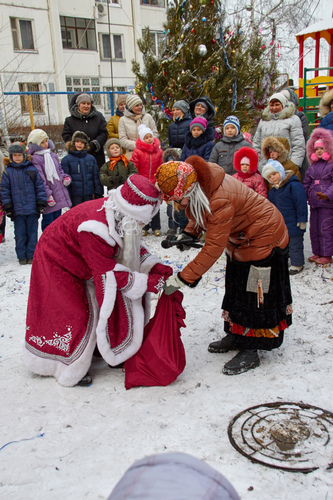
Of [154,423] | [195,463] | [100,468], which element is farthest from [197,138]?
[195,463]

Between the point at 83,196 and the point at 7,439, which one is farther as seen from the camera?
the point at 83,196

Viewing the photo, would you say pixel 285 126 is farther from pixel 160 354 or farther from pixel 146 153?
pixel 160 354

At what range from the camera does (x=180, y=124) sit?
6840 millimetres

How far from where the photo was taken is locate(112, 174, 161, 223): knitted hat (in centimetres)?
272

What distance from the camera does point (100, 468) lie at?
2.24 metres

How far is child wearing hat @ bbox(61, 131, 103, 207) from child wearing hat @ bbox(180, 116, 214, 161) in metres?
1.40

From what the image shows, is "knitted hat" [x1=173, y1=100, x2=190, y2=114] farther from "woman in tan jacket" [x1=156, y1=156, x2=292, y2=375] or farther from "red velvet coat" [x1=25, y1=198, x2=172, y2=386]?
"red velvet coat" [x1=25, y1=198, x2=172, y2=386]

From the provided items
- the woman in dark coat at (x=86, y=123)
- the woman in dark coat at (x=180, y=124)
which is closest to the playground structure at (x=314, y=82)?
the woman in dark coat at (x=180, y=124)

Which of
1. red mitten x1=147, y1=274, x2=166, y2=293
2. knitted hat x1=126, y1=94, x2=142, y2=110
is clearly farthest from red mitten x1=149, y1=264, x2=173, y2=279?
knitted hat x1=126, y1=94, x2=142, y2=110

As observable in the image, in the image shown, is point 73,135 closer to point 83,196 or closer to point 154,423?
point 83,196

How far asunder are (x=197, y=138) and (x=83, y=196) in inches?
76.9

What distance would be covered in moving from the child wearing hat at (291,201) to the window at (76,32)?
70.5ft

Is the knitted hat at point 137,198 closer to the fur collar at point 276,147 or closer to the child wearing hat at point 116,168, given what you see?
the fur collar at point 276,147

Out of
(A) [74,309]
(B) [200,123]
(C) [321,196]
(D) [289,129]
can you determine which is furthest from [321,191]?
(A) [74,309]
